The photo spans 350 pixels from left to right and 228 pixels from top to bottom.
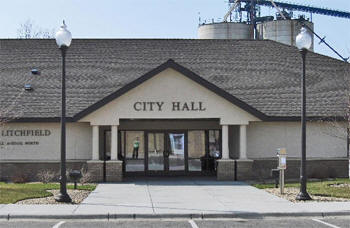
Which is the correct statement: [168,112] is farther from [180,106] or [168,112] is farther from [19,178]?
[19,178]

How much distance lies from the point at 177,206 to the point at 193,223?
202 cm

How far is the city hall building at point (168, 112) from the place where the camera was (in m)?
21.4

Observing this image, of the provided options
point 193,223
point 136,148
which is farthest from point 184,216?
point 136,148

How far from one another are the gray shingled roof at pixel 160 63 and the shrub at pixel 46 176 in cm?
221

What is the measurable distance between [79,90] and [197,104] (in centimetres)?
544

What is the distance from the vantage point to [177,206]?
1447 centimetres

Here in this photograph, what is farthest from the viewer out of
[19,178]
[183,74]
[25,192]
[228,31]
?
[228,31]

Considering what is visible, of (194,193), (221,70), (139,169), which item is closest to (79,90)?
(139,169)

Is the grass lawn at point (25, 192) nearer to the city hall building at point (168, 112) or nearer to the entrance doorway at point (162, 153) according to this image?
the city hall building at point (168, 112)

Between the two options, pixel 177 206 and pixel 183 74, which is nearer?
pixel 177 206

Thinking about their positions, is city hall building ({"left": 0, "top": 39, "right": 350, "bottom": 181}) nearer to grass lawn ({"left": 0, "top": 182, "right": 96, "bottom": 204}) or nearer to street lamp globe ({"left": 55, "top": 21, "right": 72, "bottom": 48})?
grass lawn ({"left": 0, "top": 182, "right": 96, "bottom": 204})

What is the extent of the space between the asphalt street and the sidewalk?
0.36 meters

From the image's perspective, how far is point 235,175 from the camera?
21516 millimetres

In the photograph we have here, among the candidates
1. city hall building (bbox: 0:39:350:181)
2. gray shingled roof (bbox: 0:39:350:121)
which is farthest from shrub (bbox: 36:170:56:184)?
gray shingled roof (bbox: 0:39:350:121)
